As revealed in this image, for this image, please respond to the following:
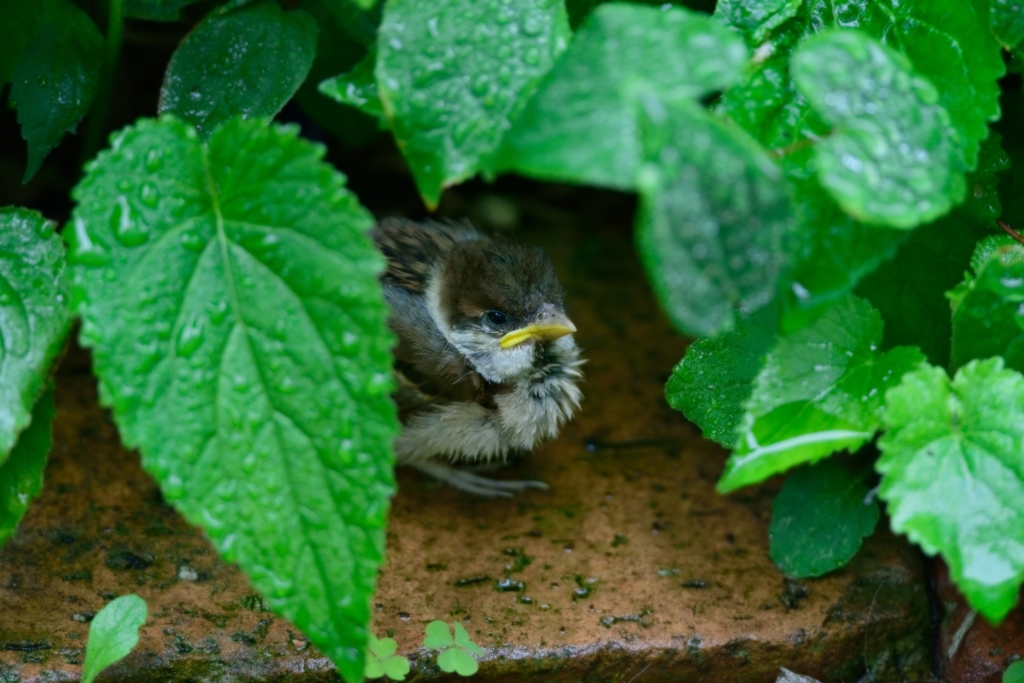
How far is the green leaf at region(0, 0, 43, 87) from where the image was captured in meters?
2.09

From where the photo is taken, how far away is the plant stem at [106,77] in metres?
2.22

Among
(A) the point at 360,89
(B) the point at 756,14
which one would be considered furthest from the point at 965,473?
(A) the point at 360,89

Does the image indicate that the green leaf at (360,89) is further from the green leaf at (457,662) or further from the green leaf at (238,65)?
the green leaf at (457,662)

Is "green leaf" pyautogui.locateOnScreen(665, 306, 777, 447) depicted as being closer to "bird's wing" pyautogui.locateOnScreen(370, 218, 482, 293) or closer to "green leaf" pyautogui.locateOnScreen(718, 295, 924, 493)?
"green leaf" pyautogui.locateOnScreen(718, 295, 924, 493)

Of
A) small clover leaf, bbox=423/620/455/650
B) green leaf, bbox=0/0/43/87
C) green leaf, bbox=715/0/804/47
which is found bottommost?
small clover leaf, bbox=423/620/455/650

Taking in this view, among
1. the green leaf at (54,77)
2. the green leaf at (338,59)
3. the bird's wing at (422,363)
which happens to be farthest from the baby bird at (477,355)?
the green leaf at (54,77)

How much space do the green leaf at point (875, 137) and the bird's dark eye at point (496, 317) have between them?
4.30 ft

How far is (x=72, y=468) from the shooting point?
96.3 inches

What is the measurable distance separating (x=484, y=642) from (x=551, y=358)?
0.88m

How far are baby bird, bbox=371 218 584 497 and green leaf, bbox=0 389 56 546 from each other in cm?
91

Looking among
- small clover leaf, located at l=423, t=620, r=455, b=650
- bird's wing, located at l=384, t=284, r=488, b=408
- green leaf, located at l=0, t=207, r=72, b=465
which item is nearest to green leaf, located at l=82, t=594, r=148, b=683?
green leaf, located at l=0, t=207, r=72, b=465

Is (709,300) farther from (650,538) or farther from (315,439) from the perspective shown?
(650,538)

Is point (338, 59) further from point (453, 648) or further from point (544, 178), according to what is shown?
point (453, 648)

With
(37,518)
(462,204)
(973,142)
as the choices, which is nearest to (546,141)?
(973,142)
